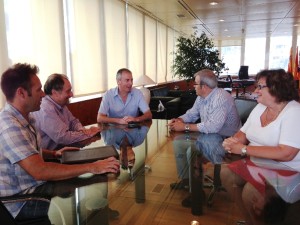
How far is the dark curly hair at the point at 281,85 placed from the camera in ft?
4.94

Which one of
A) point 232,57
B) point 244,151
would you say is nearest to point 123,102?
point 244,151

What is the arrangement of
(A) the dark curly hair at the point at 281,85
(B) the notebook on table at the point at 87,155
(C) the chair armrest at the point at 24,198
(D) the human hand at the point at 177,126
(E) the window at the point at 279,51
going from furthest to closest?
(E) the window at the point at 279,51
(D) the human hand at the point at 177,126
(A) the dark curly hair at the point at 281,85
(B) the notebook on table at the point at 87,155
(C) the chair armrest at the point at 24,198

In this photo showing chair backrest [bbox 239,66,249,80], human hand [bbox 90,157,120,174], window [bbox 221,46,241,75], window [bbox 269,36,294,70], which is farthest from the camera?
window [bbox 221,46,241,75]

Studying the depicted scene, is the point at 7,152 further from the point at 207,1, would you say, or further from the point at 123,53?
the point at 207,1

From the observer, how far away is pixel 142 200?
1.22 meters

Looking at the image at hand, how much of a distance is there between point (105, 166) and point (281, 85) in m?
1.11

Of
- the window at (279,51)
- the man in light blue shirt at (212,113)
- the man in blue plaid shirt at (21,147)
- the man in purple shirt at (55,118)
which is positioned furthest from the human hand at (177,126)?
the window at (279,51)

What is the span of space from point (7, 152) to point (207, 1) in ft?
16.4

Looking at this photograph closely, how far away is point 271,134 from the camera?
1528 mm

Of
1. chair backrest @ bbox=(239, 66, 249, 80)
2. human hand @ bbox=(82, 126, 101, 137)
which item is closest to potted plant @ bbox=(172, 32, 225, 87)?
human hand @ bbox=(82, 126, 101, 137)

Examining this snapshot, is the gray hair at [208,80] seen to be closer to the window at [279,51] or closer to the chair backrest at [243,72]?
the chair backrest at [243,72]

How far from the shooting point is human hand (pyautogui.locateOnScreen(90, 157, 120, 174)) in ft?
4.14

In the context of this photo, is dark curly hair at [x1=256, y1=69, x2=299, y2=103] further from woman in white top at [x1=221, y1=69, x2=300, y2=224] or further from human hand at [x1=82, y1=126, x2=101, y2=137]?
human hand at [x1=82, y1=126, x2=101, y2=137]

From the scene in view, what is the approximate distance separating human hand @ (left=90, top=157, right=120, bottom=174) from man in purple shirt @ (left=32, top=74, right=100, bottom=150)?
0.68 meters
